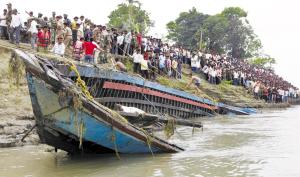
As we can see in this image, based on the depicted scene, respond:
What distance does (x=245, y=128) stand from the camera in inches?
562

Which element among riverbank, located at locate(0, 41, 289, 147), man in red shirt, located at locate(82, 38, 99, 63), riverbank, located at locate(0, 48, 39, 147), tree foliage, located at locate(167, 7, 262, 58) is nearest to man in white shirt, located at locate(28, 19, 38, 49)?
riverbank, located at locate(0, 41, 289, 147)

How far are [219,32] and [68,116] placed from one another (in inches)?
1553

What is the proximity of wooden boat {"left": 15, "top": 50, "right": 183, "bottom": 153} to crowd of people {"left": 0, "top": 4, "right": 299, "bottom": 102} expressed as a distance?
3.76m

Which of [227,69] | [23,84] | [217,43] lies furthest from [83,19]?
[217,43]

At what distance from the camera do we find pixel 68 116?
781 centimetres

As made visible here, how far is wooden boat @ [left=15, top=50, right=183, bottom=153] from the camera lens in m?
7.53

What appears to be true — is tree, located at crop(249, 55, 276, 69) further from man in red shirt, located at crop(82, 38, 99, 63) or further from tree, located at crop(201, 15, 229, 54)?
man in red shirt, located at crop(82, 38, 99, 63)

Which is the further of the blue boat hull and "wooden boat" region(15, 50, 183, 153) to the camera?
the blue boat hull

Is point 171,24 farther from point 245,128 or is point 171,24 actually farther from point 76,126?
point 76,126

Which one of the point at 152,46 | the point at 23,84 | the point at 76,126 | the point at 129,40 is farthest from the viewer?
the point at 152,46

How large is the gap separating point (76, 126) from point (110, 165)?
35.9 inches

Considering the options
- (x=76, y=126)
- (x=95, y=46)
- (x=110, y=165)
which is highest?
(x=95, y=46)

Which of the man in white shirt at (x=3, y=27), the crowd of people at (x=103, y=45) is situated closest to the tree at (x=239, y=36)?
the crowd of people at (x=103, y=45)

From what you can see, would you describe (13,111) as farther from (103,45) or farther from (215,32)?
(215,32)
